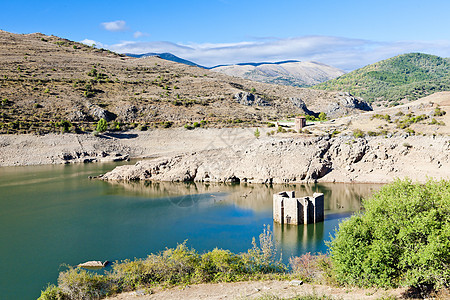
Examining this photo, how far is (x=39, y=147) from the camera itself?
64.8m

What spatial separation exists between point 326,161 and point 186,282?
30777 millimetres

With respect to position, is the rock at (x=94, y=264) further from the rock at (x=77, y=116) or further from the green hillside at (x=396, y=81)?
the green hillside at (x=396, y=81)

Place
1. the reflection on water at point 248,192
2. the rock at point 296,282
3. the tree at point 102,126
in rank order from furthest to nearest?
1. the tree at point 102,126
2. the reflection on water at point 248,192
3. the rock at point 296,282

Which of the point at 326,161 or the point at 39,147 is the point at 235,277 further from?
the point at 39,147

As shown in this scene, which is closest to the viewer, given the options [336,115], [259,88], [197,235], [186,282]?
[186,282]

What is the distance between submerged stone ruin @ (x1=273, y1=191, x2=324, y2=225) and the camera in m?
30.5

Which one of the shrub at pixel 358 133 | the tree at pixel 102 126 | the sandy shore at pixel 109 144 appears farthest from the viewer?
the tree at pixel 102 126

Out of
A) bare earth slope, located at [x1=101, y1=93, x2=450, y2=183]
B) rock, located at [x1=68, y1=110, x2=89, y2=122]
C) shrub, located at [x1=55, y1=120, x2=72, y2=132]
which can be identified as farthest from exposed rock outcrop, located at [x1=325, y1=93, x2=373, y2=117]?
shrub, located at [x1=55, y1=120, x2=72, y2=132]

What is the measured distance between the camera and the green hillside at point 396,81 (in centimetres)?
12639

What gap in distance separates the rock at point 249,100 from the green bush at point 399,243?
253 ft

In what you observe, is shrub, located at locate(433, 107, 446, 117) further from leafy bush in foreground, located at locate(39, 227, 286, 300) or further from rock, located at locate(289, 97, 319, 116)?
leafy bush in foreground, located at locate(39, 227, 286, 300)

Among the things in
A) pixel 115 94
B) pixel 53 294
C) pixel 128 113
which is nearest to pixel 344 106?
pixel 128 113

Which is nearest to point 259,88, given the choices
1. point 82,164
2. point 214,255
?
point 82,164

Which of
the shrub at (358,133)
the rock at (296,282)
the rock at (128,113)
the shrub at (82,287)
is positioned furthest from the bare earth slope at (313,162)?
the rock at (128,113)
